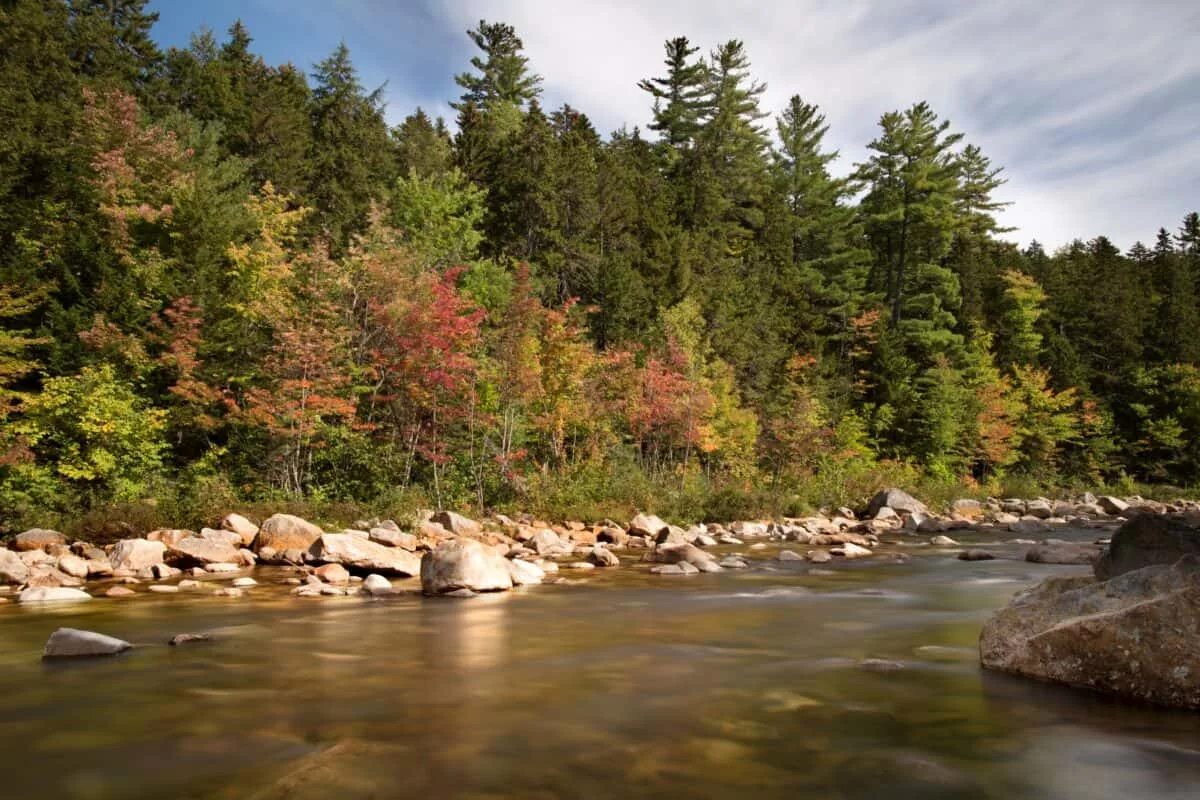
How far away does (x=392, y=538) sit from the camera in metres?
14.1

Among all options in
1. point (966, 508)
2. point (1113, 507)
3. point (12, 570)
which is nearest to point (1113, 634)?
point (12, 570)

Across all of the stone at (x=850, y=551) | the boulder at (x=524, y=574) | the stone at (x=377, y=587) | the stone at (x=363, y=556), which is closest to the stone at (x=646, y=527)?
the stone at (x=850, y=551)

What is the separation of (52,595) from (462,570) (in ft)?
17.2

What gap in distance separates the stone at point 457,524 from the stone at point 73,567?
258 inches

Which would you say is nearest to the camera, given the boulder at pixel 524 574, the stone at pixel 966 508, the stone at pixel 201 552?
the boulder at pixel 524 574

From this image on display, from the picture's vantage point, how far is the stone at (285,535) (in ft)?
44.2

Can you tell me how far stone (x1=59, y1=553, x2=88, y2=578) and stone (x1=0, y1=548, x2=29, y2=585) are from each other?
0.45 m

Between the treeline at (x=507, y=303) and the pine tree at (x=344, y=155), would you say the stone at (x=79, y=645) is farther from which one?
the pine tree at (x=344, y=155)

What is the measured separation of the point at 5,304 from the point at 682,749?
1986 centimetres

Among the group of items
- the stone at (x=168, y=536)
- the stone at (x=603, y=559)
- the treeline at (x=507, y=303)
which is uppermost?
the treeline at (x=507, y=303)

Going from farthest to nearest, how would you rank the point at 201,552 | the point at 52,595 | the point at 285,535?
the point at 285,535 < the point at 201,552 < the point at 52,595

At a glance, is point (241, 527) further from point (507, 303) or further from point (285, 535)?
point (507, 303)

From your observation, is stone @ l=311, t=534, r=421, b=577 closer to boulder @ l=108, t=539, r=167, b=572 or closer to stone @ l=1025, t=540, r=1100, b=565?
boulder @ l=108, t=539, r=167, b=572

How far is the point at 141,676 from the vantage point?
5.98 meters
